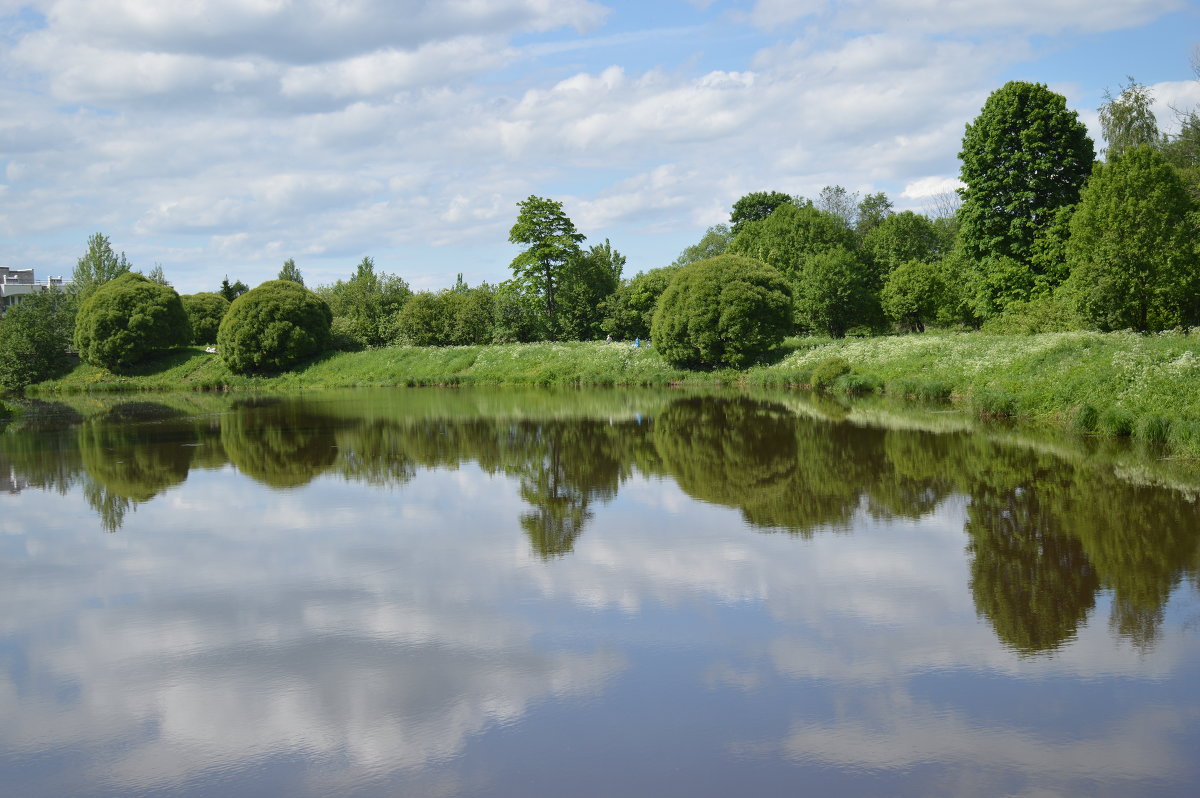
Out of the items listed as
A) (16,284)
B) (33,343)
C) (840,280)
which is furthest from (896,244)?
(16,284)

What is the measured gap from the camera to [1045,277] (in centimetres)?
3603

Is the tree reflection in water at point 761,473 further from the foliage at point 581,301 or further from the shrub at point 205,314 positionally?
the shrub at point 205,314

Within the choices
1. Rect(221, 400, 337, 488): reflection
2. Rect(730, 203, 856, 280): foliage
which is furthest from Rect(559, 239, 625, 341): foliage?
Rect(221, 400, 337, 488): reflection

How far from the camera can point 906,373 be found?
34.1 meters

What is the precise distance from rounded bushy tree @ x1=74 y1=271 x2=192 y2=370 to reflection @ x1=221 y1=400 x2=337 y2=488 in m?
32.2

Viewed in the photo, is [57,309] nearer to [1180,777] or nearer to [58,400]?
[58,400]

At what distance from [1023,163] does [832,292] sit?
64.8 feet

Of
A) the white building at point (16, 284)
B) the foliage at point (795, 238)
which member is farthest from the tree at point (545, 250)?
the white building at point (16, 284)

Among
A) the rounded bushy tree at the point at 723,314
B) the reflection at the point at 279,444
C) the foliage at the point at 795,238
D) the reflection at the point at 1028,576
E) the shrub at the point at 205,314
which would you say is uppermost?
the foliage at the point at 795,238

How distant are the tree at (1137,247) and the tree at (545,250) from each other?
35461 mm

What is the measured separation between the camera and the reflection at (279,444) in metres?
17.9

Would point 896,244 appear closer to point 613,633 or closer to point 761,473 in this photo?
point 761,473

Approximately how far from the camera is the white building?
4731 inches

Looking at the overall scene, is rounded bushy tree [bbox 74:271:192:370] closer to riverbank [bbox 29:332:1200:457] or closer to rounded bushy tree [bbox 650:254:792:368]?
riverbank [bbox 29:332:1200:457]
